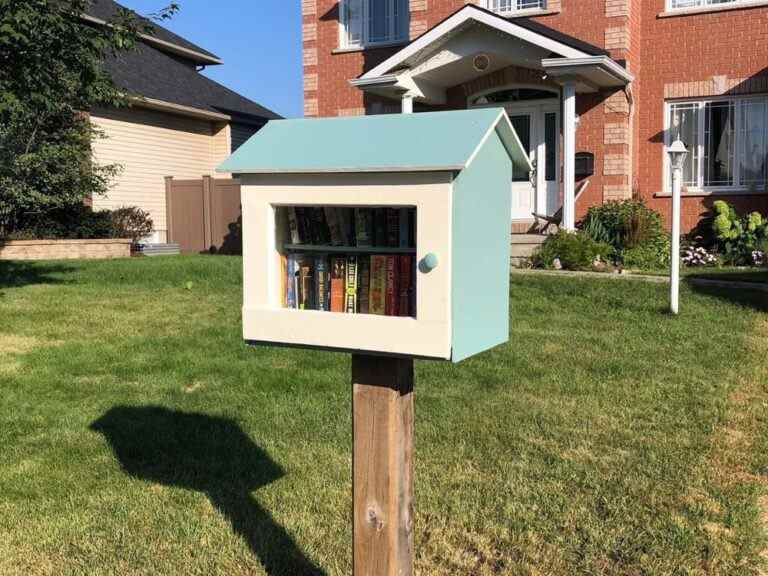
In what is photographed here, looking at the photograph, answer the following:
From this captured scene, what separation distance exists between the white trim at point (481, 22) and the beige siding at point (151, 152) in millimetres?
7917

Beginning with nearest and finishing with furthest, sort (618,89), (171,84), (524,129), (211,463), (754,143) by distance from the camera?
(211,463) < (618,89) < (754,143) < (524,129) < (171,84)

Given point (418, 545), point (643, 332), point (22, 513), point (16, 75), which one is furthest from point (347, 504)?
point (16, 75)

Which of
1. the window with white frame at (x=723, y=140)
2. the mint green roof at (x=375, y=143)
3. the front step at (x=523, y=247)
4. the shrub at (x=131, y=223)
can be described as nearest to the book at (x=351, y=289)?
the mint green roof at (x=375, y=143)

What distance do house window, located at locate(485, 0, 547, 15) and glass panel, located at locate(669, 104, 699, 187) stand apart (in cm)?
312

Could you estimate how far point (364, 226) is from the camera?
8.87ft

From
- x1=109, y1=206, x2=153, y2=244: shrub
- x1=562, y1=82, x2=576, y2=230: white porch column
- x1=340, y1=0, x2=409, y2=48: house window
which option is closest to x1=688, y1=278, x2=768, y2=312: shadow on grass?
x1=562, y1=82, x2=576, y2=230: white porch column

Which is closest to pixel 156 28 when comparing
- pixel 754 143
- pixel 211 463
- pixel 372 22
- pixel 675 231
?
pixel 372 22

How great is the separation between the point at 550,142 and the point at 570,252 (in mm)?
3545

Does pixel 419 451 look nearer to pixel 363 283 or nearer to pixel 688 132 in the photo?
pixel 363 283

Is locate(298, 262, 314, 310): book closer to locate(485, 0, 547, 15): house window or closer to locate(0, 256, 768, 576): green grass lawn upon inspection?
locate(0, 256, 768, 576): green grass lawn

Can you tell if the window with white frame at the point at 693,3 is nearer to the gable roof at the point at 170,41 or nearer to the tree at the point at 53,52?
the tree at the point at 53,52

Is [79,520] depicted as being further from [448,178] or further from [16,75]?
[16,75]

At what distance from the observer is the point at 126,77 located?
65.8 ft

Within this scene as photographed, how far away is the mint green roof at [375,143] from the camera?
7.76 feet
